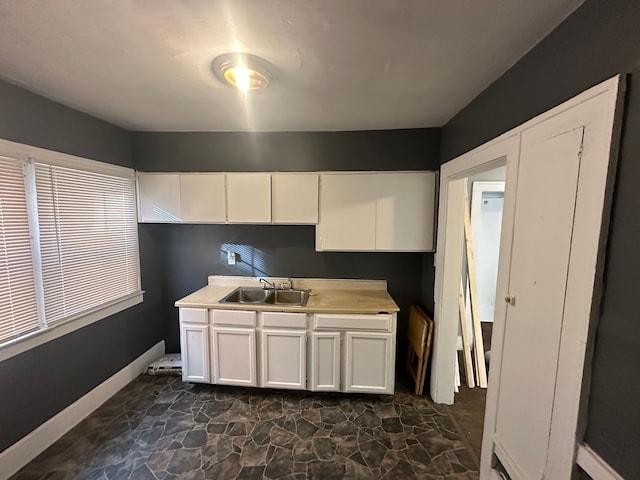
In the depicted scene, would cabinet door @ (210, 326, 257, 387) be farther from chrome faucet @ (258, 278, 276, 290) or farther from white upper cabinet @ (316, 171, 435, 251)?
white upper cabinet @ (316, 171, 435, 251)

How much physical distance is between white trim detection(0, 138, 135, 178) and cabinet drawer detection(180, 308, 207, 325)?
1425mm

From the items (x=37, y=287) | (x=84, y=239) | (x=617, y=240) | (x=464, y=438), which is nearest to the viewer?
(x=617, y=240)

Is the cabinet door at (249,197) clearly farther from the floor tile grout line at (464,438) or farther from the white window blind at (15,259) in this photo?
the floor tile grout line at (464,438)

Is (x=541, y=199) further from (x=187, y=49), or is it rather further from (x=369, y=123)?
(x=187, y=49)

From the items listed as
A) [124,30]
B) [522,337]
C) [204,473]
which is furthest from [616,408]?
[124,30]

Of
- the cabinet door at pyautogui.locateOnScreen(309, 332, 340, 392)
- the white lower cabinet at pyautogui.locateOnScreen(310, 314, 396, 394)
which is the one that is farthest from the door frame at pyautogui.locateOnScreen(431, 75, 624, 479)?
the cabinet door at pyautogui.locateOnScreen(309, 332, 340, 392)

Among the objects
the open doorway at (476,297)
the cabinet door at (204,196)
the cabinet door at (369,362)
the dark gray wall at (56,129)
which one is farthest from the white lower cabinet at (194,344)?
the open doorway at (476,297)

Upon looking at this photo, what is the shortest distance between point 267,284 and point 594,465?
2.59 m

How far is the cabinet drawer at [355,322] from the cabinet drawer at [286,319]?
126 millimetres

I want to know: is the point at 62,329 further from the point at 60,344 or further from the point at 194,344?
the point at 194,344

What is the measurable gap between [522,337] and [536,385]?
0.21m

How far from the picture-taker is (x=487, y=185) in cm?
321

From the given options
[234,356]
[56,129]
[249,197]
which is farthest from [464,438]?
[56,129]

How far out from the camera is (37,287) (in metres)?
1.93
